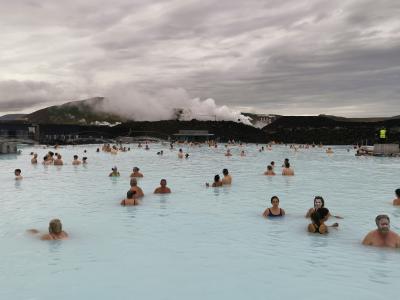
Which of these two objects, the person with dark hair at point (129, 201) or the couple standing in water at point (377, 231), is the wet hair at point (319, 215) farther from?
the person with dark hair at point (129, 201)

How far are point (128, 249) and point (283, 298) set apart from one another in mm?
3815

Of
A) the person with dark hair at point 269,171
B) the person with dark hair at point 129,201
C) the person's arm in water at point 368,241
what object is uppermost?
the person with dark hair at point 269,171

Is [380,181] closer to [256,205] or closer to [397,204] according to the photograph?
[397,204]

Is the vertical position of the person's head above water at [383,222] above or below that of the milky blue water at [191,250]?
above

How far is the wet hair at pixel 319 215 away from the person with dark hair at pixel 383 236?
3.70 ft

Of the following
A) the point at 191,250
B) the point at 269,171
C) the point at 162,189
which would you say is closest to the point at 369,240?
the point at 191,250

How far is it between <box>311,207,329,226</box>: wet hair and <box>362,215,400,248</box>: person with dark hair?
44.3 inches

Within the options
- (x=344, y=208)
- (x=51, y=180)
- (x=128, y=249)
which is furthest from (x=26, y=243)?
(x=51, y=180)

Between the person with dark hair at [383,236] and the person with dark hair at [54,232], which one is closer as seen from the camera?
the person with dark hair at [383,236]

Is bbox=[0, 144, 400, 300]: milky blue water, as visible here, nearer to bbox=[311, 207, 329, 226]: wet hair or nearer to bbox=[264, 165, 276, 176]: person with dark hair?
bbox=[311, 207, 329, 226]: wet hair

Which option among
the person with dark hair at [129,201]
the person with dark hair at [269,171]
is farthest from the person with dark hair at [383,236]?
the person with dark hair at [269,171]

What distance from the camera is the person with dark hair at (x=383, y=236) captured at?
825 cm

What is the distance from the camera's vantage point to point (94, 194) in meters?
16.8

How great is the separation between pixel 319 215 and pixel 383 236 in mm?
1537
